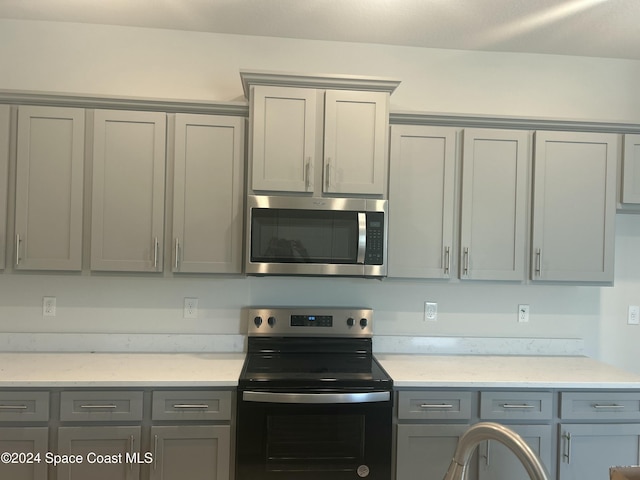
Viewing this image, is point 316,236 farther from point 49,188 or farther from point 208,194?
point 49,188

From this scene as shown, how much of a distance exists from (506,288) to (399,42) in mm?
1632

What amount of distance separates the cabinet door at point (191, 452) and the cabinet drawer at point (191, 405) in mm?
48

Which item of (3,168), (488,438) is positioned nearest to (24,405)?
(3,168)

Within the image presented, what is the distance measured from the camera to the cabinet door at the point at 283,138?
2.04m

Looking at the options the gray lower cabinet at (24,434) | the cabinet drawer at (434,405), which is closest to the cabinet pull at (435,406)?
the cabinet drawer at (434,405)

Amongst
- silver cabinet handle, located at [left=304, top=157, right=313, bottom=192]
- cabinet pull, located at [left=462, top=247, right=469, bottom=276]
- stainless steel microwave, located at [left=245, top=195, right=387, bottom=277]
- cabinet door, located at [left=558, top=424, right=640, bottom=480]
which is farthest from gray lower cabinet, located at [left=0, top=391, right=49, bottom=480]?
cabinet door, located at [left=558, top=424, right=640, bottom=480]

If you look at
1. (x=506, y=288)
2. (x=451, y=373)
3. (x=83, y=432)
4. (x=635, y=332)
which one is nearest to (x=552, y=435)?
(x=451, y=373)

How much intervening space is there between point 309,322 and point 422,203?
3.00 ft

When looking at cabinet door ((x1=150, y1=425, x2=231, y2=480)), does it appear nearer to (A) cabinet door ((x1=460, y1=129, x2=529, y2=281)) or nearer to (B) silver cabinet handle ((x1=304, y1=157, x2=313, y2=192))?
(B) silver cabinet handle ((x1=304, y1=157, x2=313, y2=192))

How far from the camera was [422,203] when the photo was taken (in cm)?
219

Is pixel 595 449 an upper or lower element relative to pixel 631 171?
lower

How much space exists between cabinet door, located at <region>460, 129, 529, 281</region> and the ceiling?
61 cm

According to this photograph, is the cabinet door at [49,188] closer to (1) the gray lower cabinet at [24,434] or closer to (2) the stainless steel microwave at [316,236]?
(1) the gray lower cabinet at [24,434]

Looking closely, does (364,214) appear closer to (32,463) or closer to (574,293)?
(574,293)
